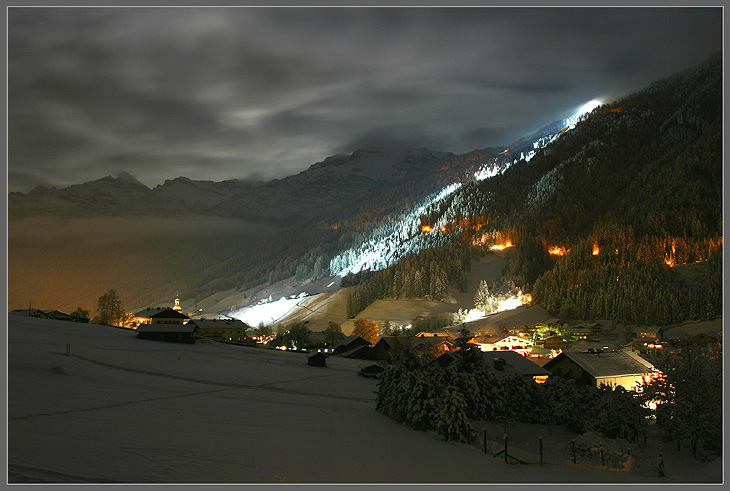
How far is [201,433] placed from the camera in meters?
16.0

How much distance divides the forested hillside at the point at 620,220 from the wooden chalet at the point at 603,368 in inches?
1203

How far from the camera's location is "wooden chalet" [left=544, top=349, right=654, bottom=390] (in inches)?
1517

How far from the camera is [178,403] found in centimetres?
1984

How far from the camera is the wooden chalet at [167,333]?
42344 mm

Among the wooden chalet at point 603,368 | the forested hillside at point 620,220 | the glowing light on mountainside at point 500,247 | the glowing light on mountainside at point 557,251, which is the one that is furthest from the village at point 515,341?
the glowing light on mountainside at point 500,247

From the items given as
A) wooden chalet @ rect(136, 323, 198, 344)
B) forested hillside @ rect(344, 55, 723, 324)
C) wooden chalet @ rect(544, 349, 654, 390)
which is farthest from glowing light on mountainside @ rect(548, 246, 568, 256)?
wooden chalet @ rect(136, 323, 198, 344)

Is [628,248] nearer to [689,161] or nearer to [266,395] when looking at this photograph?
[689,161]

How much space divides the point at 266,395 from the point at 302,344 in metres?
52.3

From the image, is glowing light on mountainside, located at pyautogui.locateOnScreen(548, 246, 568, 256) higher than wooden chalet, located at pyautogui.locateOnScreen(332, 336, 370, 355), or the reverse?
glowing light on mountainside, located at pyautogui.locateOnScreen(548, 246, 568, 256)

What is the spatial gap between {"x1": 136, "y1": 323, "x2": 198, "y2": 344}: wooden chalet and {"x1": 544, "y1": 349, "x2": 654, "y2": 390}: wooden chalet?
2988 centimetres

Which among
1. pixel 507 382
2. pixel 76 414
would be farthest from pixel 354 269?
pixel 76 414

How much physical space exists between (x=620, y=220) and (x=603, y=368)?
104922 mm

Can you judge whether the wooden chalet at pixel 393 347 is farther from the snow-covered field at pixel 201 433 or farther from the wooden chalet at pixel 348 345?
the snow-covered field at pixel 201 433

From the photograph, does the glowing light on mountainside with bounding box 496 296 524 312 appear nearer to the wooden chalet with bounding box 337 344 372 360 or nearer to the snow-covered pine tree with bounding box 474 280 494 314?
the snow-covered pine tree with bounding box 474 280 494 314
